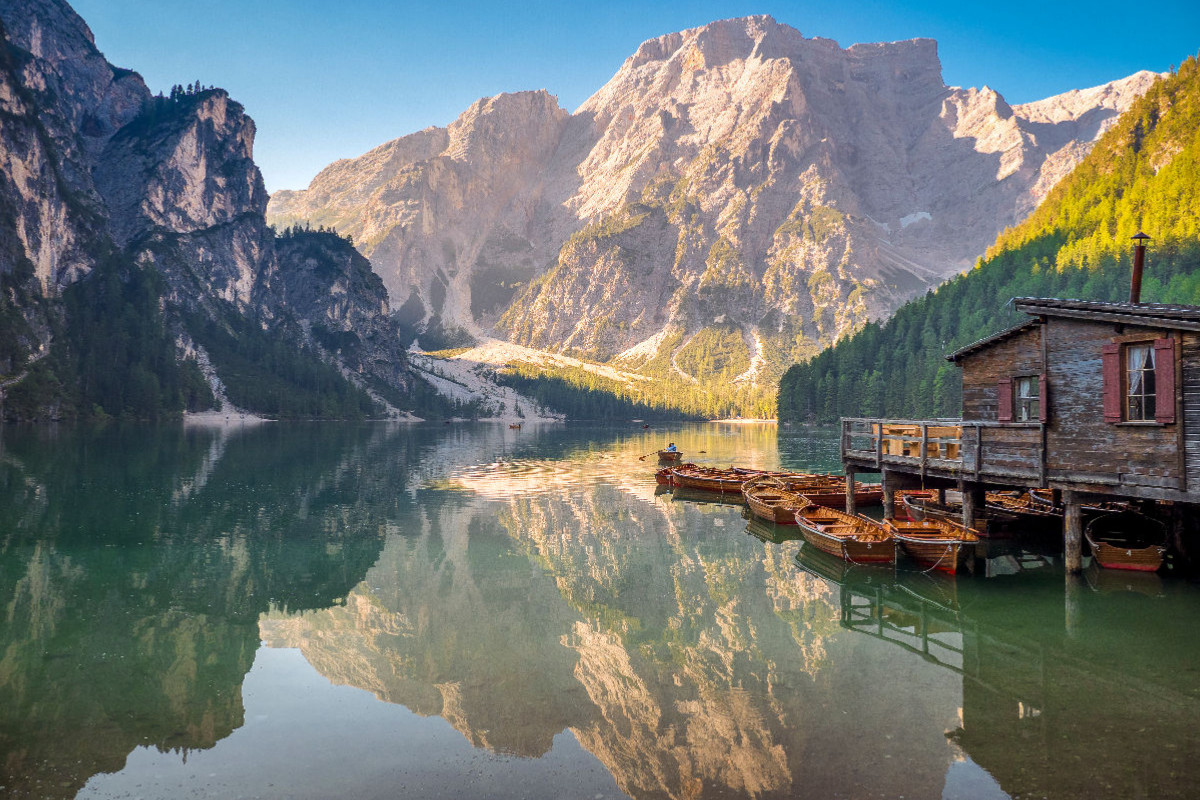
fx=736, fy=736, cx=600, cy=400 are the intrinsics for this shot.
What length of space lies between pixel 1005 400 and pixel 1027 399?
2.91 feet

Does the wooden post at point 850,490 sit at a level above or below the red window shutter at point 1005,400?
below

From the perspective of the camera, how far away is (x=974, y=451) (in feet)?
96.6

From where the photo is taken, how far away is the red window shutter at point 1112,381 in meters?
23.9

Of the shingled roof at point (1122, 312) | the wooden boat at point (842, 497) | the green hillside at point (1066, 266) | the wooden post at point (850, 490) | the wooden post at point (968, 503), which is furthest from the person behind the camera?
the green hillside at point (1066, 266)

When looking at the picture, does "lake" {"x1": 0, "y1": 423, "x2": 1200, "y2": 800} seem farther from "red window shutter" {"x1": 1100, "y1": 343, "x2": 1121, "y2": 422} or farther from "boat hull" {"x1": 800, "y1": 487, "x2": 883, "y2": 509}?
"boat hull" {"x1": 800, "y1": 487, "x2": 883, "y2": 509}

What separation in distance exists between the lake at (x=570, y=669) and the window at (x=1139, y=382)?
595cm

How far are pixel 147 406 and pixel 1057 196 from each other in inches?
9289

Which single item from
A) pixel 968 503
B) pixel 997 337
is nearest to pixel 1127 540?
pixel 968 503

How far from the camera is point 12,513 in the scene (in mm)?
38156

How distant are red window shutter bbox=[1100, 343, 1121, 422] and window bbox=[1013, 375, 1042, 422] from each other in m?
3.31

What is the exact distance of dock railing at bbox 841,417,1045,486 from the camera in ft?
88.9

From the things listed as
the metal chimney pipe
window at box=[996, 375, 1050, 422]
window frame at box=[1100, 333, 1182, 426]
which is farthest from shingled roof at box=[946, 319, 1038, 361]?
the metal chimney pipe

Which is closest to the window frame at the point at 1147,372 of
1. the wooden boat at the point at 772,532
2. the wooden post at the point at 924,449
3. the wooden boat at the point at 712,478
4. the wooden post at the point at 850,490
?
the wooden post at the point at 924,449

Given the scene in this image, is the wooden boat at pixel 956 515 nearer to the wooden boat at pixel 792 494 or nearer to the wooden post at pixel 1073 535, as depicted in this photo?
the wooden post at pixel 1073 535
